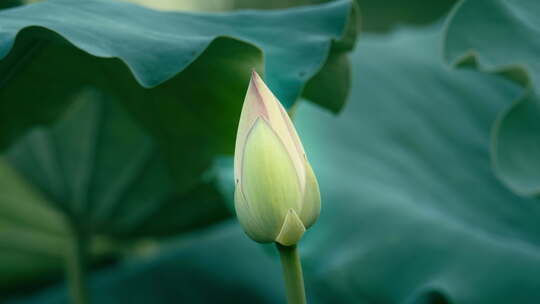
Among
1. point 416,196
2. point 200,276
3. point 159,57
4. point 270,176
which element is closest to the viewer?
point 270,176

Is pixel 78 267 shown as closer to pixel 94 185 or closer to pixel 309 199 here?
pixel 94 185

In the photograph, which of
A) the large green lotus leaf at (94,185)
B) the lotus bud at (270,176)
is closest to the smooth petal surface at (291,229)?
the lotus bud at (270,176)

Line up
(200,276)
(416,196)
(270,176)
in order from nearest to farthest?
1. (270,176)
2. (416,196)
3. (200,276)

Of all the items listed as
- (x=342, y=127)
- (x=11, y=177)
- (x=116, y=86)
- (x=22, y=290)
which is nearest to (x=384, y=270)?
(x=342, y=127)

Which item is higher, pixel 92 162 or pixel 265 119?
pixel 265 119

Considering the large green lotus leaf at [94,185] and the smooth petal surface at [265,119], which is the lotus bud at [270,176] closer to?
the smooth petal surface at [265,119]

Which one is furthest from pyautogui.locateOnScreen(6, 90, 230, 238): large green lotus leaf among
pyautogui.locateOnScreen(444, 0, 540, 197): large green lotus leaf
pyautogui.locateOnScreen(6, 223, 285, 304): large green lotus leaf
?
pyautogui.locateOnScreen(444, 0, 540, 197): large green lotus leaf

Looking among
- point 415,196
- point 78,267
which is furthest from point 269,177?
point 78,267
